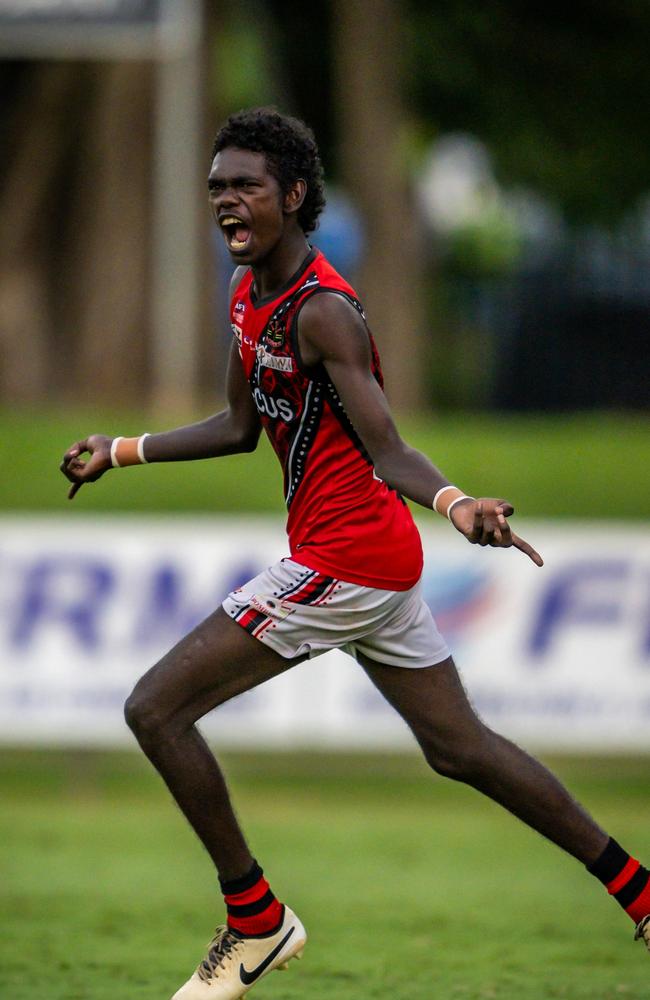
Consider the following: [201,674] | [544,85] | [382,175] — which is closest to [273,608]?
[201,674]

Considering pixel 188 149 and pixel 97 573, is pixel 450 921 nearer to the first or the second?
pixel 97 573

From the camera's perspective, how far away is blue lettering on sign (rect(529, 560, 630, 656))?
1151cm

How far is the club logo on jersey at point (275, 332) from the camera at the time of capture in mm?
5402

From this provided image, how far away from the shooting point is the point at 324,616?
5.54m

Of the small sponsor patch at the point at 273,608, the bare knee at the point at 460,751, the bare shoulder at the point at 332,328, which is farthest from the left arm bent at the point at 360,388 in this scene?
the bare knee at the point at 460,751

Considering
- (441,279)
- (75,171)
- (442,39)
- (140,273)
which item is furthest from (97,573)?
(441,279)

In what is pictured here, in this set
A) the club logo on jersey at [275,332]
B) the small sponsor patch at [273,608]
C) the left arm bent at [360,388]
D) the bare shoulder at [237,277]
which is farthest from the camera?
the bare shoulder at [237,277]

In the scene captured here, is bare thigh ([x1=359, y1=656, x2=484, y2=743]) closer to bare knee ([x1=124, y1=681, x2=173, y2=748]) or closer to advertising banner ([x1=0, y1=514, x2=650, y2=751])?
bare knee ([x1=124, y1=681, x2=173, y2=748])

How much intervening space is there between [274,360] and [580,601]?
21.2 ft

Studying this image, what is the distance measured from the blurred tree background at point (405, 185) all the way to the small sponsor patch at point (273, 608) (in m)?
13.2

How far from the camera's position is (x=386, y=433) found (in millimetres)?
5293

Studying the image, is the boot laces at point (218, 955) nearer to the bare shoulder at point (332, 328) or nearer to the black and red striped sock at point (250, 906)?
the black and red striped sock at point (250, 906)

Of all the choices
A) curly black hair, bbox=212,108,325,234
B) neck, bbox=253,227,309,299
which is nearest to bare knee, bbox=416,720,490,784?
neck, bbox=253,227,309,299

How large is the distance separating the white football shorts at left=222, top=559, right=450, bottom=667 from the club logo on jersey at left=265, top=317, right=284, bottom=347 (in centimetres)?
71
